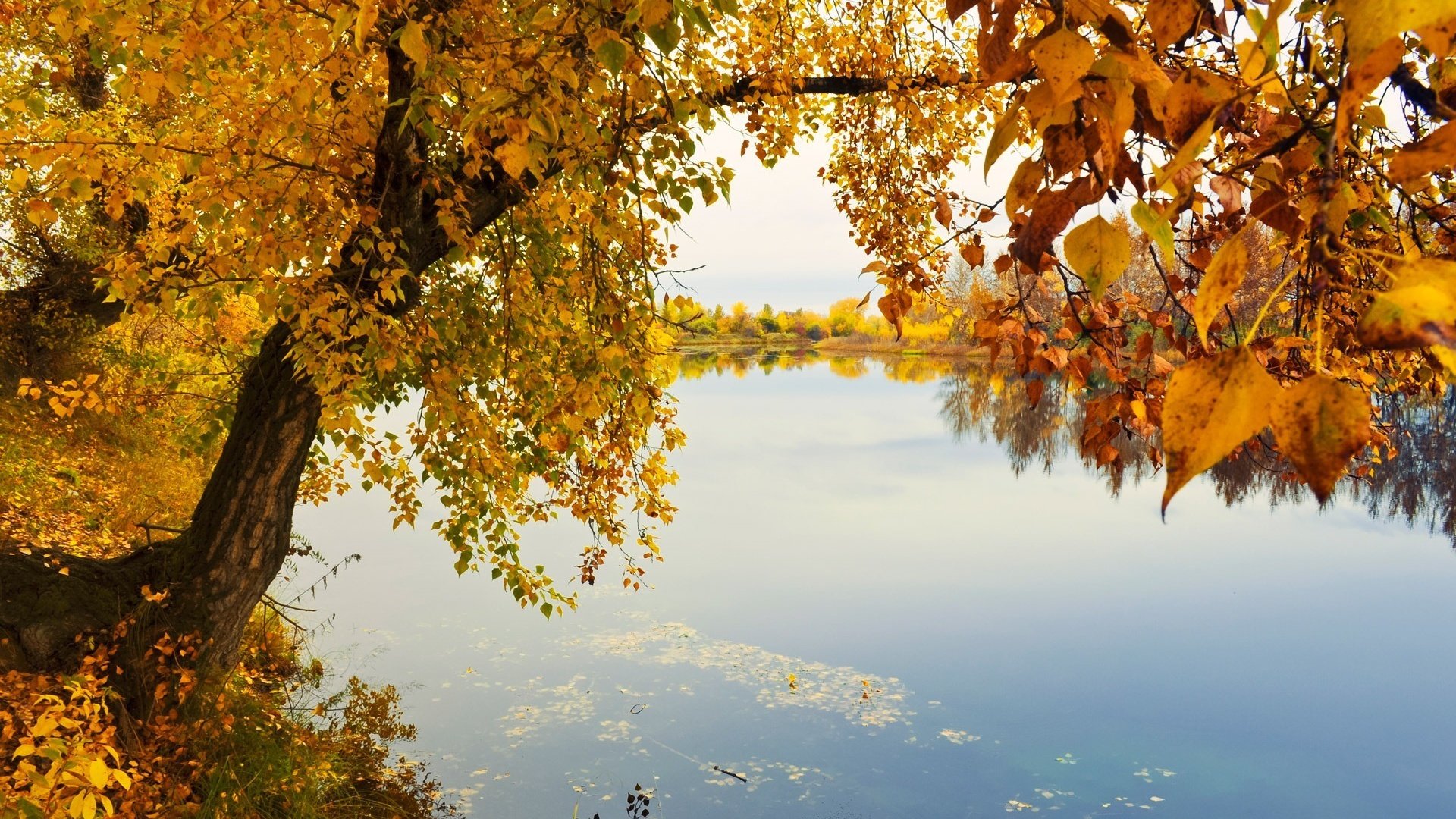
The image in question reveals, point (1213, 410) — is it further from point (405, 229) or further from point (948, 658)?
point (948, 658)

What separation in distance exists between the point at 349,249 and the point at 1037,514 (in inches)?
516

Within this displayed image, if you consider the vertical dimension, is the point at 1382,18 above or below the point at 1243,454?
above

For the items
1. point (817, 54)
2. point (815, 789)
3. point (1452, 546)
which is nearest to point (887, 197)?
point (817, 54)

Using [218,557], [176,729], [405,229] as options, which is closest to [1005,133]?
[405,229]

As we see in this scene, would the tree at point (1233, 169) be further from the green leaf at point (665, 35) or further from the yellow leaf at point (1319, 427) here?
the green leaf at point (665, 35)

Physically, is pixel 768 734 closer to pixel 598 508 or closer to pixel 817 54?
pixel 598 508

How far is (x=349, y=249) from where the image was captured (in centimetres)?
416

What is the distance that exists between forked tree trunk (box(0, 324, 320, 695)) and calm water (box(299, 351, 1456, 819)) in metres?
2.65

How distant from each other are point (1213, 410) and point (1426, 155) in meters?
0.25

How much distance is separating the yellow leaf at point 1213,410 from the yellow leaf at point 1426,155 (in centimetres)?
20

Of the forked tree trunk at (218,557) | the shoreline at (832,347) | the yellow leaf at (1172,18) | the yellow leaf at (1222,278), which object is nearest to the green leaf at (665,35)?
the yellow leaf at (1172,18)

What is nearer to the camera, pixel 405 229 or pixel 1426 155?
pixel 1426 155

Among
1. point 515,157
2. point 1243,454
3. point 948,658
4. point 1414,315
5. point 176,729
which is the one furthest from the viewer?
point 948,658

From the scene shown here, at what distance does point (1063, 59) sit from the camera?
58 centimetres
